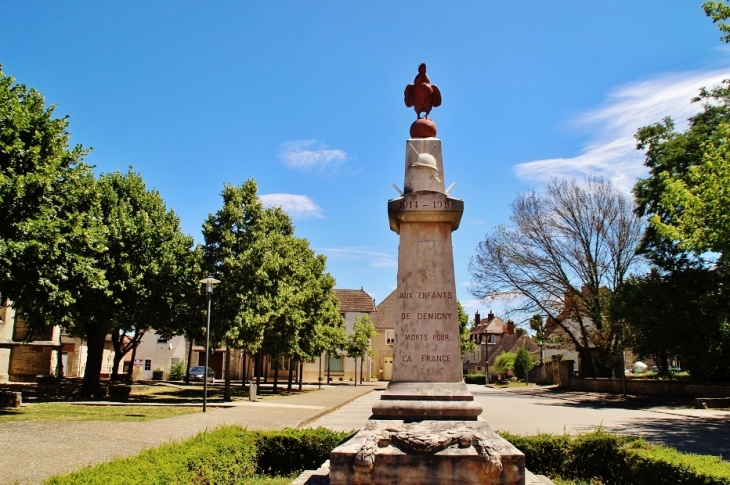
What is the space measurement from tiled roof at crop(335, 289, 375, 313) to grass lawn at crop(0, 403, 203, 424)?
143 feet

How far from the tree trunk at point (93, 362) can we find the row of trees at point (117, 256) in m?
0.04

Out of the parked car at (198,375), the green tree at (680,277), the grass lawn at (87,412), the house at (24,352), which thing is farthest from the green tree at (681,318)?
the parked car at (198,375)

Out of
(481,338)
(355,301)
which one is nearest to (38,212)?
(355,301)

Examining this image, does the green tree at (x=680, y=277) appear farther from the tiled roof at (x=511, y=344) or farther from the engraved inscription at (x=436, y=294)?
the tiled roof at (x=511, y=344)

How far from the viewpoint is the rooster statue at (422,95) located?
9312 mm

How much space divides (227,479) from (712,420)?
18.1 metres

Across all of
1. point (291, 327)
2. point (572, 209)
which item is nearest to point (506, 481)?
point (291, 327)

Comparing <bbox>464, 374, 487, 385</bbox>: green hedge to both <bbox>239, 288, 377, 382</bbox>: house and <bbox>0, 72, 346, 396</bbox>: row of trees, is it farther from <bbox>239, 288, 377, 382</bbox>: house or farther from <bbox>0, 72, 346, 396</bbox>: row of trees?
<bbox>0, 72, 346, 396</bbox>: row of trees

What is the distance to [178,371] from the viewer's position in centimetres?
5166

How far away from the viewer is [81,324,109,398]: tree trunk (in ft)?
81.0

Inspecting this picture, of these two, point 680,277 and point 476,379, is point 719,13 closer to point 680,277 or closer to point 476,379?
point 680,277

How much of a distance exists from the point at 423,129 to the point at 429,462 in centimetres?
513

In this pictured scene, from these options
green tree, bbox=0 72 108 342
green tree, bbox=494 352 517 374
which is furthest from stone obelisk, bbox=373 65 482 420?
green tree, bbox=494 352 517 374

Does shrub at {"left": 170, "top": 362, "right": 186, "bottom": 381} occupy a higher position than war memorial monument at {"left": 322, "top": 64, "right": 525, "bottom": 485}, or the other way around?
war memorial monument at {"left": 322, "top": 64, "right": 525, "bottom": 485}
